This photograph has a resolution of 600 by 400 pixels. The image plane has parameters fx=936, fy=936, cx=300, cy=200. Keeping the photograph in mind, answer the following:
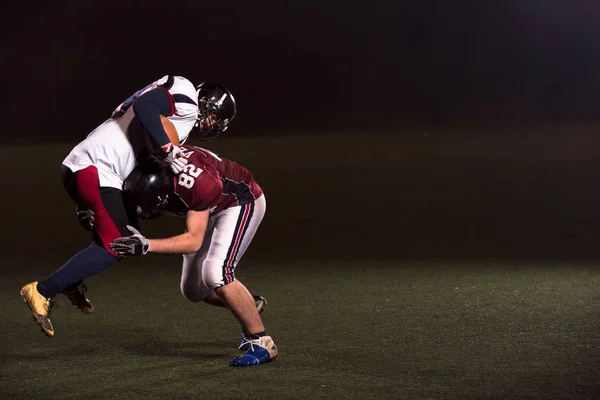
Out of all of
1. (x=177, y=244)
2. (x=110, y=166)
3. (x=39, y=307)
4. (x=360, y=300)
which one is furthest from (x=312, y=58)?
(x=39, y=307)

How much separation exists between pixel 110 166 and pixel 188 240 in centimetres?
52

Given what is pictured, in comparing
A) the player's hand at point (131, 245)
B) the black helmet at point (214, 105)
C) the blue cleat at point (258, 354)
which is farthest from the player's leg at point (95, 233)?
the blue cleat at point (258, 354)

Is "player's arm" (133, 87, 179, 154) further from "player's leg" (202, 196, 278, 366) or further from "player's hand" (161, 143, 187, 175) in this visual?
"player's leg" (202, 196, 278, 366)

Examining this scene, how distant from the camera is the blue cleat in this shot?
446cm

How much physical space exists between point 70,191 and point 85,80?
18165 millimetres

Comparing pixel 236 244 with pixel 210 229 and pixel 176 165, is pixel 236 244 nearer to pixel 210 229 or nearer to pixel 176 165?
pixel 210 229

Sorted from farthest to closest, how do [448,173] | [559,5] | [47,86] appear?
[559,5], [47,86], [448,173]

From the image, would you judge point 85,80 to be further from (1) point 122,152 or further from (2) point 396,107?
(1) point 122,152

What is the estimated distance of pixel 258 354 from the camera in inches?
176


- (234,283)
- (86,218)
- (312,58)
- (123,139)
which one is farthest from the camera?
(312,58)

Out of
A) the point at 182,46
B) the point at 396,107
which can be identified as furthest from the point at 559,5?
the point at 182,46

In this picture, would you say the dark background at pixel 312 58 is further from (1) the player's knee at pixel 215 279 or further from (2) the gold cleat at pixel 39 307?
(2) the gold cleat at pixel 39 307

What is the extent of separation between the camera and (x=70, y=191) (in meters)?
4.38

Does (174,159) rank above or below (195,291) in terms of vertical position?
above
